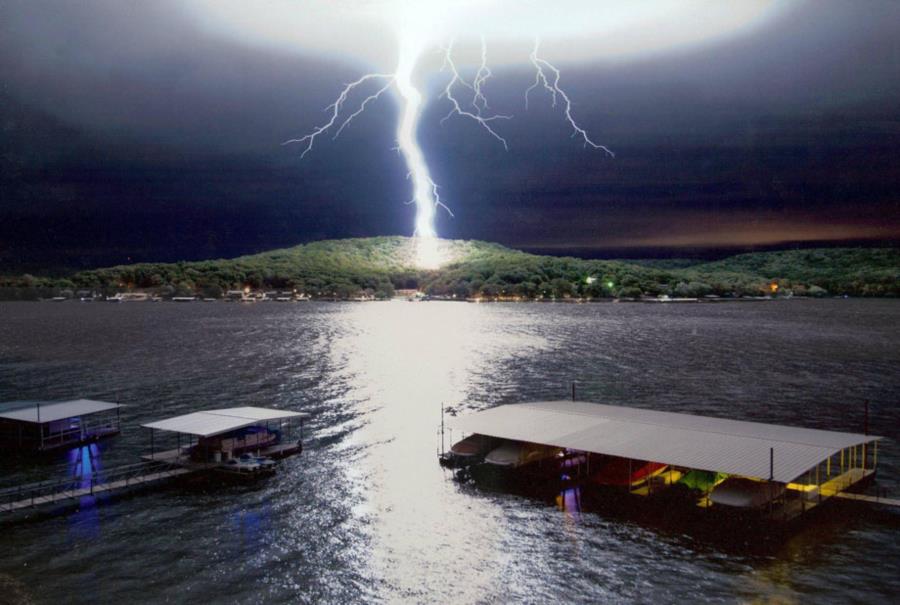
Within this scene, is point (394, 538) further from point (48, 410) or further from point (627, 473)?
point (48, 410)

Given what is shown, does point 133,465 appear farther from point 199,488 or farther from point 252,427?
point 252,427

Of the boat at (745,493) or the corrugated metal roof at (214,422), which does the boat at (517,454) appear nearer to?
the boat at (745,493)

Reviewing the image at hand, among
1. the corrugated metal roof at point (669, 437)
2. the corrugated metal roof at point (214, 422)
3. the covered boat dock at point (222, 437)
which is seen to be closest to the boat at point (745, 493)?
the corrugated metal roof at point (669, 437)

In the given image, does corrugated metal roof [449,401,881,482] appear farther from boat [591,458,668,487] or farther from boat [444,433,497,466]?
boat [591,458,668,487]

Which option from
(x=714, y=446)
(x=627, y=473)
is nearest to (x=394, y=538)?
(x=627, y=473)

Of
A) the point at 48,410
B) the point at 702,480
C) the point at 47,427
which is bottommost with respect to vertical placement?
the point at 702,480

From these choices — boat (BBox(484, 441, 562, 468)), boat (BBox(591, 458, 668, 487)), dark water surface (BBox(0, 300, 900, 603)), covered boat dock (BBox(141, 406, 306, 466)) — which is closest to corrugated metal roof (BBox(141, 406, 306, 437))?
covered boat dock (BBox(141, 406, 306, 466))
